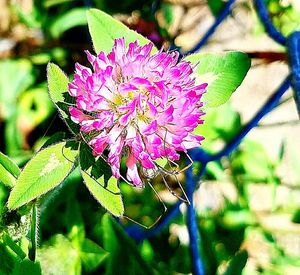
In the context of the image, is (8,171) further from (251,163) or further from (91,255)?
(251,163)

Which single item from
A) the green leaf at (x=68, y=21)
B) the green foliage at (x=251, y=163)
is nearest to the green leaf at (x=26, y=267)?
the green foliage at (x=251, y=163)

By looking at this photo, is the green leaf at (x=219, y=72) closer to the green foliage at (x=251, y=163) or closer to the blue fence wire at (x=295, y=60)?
the blue fence wire at (x=295, y=60)

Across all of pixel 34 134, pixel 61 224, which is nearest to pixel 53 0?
pixel 34 134

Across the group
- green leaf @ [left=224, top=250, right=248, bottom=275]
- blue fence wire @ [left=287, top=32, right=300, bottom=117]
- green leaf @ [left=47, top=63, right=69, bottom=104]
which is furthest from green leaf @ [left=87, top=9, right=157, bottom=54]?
green leaf @ [left=224, top=250, right=248, bottom=275]

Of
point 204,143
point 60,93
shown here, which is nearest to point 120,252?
point 60,93

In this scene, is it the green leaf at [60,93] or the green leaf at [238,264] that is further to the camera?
the green leaf at [238,264]

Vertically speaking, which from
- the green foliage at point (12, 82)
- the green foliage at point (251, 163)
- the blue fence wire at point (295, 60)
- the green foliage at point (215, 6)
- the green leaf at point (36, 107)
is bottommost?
the green foliage at point (251, 163)

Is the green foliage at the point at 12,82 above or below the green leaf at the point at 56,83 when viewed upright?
below
